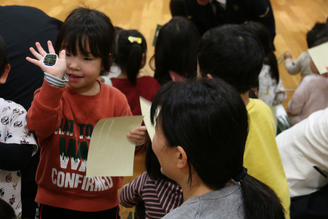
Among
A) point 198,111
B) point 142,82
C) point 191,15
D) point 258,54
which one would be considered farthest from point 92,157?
point 191,15

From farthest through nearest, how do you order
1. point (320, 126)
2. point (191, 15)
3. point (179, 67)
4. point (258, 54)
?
point (191, 15)
point (179, 67)
point (320, 126)
point (258, 54)

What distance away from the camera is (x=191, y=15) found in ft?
8.29

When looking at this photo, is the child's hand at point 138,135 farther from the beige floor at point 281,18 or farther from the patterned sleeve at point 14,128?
the beige floor at point 281,18

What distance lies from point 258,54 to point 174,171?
55cm

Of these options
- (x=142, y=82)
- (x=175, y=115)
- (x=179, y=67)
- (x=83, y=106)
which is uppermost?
(x=175, y=115)

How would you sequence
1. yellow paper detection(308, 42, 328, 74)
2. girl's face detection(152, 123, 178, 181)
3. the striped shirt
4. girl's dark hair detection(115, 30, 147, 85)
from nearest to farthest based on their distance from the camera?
girl's face detection(152, 123, 178, 181), the striped shirt, yellow paper detection(308, 42, 328, 74), girl's dark hair detection(115, 30, 147, 85)

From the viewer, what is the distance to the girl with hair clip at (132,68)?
186 cm

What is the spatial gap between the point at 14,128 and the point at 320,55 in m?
1.66

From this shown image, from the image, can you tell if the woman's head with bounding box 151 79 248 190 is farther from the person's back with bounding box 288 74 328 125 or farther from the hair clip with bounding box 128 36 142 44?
the person's back with bounding box 288 74 328 125

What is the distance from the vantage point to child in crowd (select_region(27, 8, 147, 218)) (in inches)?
36.4

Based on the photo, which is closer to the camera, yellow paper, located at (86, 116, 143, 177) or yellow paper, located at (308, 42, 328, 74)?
yellow paper, located at (86, 116, 143, 177)

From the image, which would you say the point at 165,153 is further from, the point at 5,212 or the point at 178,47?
the point at 178,47

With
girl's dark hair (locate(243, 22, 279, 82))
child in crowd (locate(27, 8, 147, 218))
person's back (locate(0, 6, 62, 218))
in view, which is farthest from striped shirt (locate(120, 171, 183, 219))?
girl's dark hair (locate(243, 22, 279, 82))

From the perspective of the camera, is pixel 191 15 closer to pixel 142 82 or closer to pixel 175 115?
pixel 142 82
